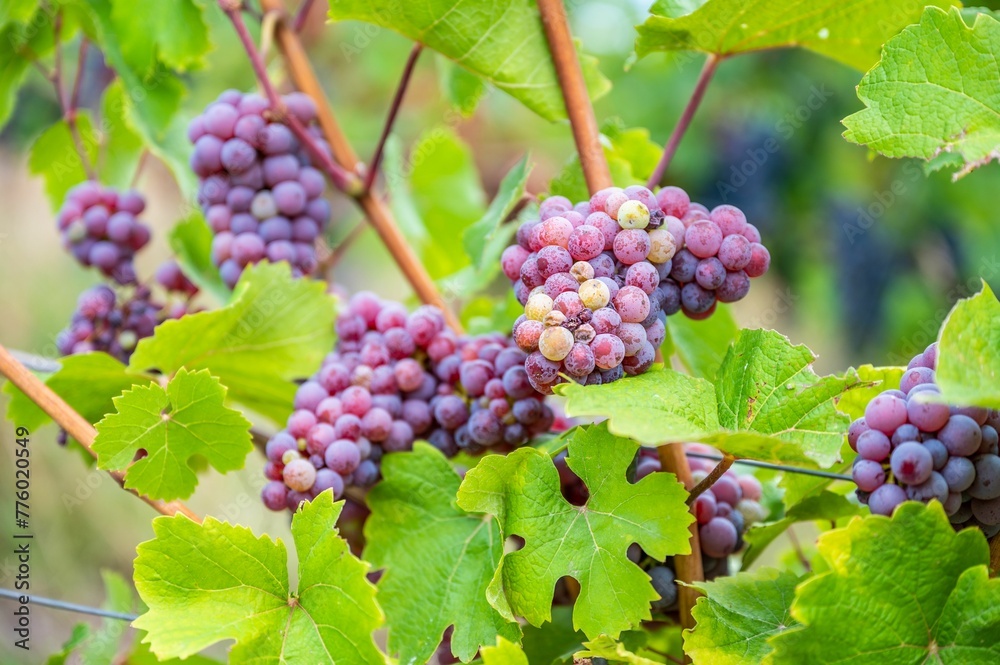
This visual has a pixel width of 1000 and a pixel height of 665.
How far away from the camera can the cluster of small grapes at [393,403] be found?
0.68m

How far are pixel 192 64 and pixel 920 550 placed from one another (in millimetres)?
912

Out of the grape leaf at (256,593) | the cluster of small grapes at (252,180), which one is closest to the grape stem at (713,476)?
the grape leaf at (256,593)

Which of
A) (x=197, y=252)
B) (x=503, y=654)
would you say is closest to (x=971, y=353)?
(x=503, y=654)

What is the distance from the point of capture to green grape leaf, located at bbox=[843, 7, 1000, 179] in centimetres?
56

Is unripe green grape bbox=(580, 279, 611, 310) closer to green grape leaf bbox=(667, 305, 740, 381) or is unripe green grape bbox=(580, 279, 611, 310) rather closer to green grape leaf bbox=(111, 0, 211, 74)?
green grape leaf bbox=(667, 305, 740, 381)

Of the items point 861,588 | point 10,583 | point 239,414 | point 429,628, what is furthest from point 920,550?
point 10,583

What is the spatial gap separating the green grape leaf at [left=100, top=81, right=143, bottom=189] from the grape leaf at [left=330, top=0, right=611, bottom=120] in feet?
1.80

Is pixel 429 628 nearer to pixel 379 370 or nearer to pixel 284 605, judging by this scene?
pixel 284 605

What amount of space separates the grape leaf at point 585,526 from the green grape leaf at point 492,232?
0.20 meters

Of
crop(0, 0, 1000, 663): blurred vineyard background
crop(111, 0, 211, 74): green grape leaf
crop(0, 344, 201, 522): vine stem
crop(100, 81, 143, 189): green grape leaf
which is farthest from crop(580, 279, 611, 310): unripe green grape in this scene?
crop(0, 0, 1000, 663): blurred vineyard background

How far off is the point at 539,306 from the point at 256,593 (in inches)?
10.9

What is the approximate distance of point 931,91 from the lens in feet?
1.85

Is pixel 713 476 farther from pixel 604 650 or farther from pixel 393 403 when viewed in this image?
pixel 393 403

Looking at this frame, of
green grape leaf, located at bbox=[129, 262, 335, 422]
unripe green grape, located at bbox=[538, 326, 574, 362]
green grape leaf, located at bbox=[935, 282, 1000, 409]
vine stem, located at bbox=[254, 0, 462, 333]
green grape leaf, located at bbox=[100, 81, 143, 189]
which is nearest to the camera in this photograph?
green grape leaf, located at bbox=[935, 282, 1000, 409]
